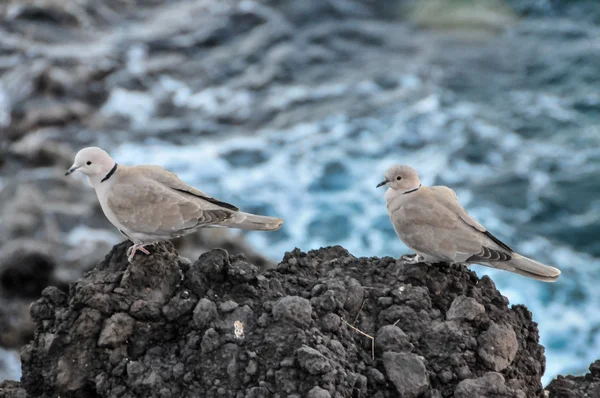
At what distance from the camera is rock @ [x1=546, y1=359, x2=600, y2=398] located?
3.87 metres

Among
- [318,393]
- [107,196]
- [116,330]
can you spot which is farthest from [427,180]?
[318,393]

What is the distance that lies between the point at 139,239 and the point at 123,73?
12.3 metres

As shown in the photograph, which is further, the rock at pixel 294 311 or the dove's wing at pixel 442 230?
the dove's wing at pixel 442 230

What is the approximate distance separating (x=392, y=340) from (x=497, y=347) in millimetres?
540

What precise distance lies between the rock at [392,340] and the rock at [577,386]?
3.03 feet

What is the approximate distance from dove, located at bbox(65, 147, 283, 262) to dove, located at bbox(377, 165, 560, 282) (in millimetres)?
818

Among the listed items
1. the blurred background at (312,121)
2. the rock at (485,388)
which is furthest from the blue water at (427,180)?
the rock at (485,388)

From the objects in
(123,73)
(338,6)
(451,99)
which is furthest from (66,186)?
(338,6)

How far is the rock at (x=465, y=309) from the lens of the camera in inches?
149

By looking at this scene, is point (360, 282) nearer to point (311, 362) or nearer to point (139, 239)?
point (311, 362)

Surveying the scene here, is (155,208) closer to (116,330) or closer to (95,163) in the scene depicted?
(95,163)

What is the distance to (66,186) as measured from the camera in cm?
1081

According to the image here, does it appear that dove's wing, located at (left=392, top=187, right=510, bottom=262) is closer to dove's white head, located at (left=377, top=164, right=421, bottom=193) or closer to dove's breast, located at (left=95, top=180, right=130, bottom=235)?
dove's white head, located at (left=377, top=164, right=421, bottom=193)

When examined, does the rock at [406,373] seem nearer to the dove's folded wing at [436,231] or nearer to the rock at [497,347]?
the rock at [497,347]
